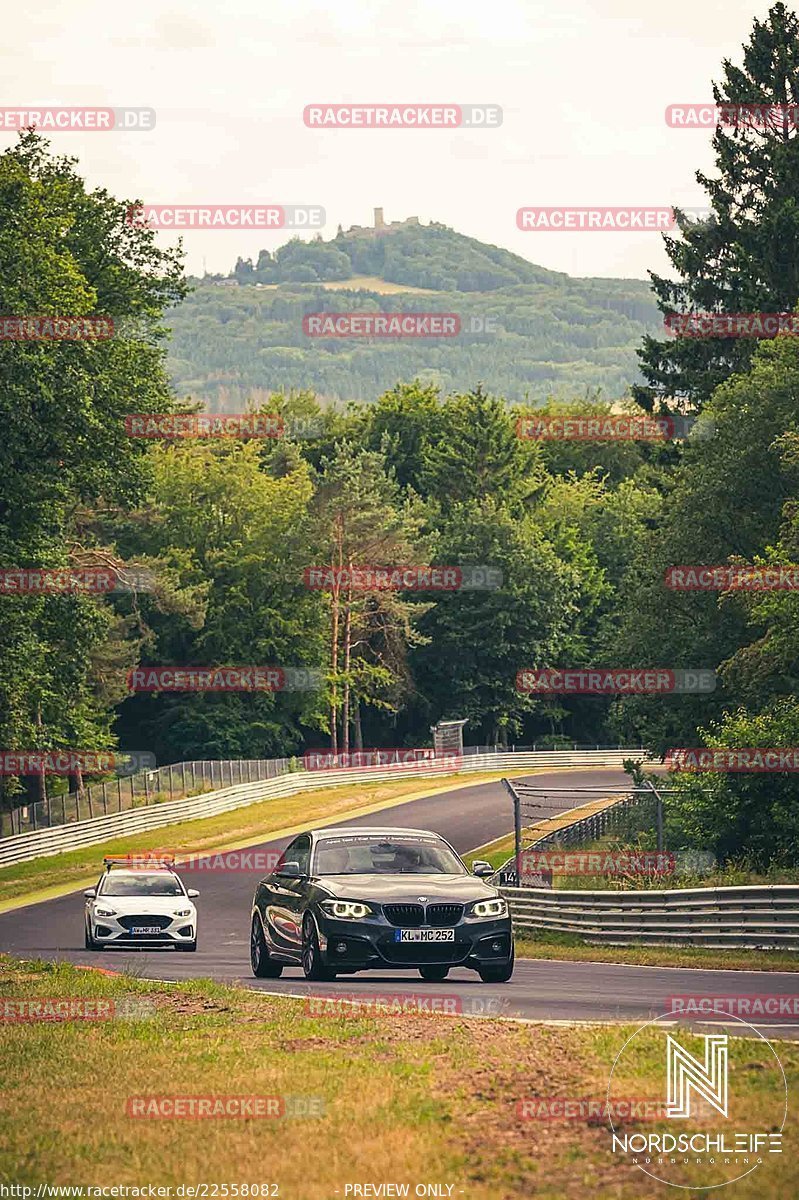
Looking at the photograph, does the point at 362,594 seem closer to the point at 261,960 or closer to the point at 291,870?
the point at 261,960

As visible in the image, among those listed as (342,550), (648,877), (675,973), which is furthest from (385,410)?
(675,973)

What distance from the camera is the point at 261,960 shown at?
19.5 meters

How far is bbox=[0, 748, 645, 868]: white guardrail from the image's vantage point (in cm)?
5412

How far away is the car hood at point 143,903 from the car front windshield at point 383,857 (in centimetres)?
895

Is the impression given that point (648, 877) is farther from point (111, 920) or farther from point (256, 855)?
point (256, 855)

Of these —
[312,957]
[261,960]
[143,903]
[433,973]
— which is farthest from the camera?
[143,903]

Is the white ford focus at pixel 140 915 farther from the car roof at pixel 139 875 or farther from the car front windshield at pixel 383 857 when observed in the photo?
the car front windshield at pixel 383 857

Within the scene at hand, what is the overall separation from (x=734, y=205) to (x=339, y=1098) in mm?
52619

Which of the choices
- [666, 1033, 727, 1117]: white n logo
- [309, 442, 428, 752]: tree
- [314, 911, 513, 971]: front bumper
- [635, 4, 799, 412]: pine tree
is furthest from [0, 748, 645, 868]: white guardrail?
[666, 1033, 727, 1117]: white n logo

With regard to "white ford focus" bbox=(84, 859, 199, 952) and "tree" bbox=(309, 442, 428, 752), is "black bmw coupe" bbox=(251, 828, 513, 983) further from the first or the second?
"tree" bbox=(309, 442, 428, 752)

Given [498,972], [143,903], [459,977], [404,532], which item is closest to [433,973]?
[498,972]

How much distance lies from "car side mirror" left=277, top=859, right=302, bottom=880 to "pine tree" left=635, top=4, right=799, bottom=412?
38755 mm

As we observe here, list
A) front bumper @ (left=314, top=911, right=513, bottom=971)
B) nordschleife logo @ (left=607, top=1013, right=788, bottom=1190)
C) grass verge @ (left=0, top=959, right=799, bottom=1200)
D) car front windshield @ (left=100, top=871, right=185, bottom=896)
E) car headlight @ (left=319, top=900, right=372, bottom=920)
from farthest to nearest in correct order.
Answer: car front windshield @ (left=100, top=871, right=185, bottom=896)
car headlight @ (left=319, top=900, right=372, bottom=920)
front bumper @ (left=314, top=911, right=513, bottom=971)
grass verge @ (left=0, top=959, right=799, bottom=1200)
nordschleife logo @ (left=607, top=1013, right=788, bottom=1190)

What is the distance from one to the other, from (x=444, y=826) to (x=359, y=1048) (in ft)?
157
